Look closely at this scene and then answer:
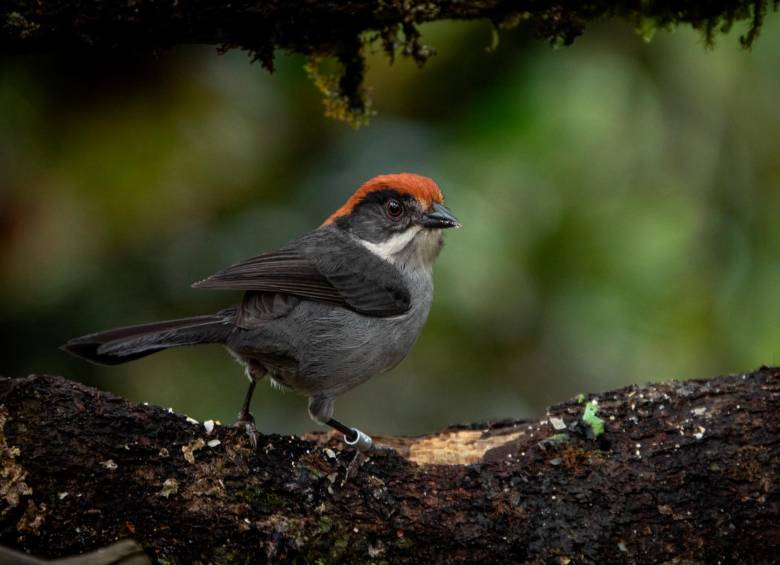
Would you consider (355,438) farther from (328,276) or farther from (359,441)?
(328,276)

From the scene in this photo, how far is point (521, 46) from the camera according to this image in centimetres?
566

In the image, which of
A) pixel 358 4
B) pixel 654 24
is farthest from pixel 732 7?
pixel 358 4

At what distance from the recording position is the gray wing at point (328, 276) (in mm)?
4535

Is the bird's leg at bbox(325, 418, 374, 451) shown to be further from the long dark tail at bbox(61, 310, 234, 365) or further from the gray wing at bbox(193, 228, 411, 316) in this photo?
the long dark tail at bbox(61, 310, 234, 365)

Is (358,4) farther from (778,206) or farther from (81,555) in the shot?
(778,206)

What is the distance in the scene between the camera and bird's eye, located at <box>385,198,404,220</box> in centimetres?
515

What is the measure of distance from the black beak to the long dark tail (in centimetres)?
133

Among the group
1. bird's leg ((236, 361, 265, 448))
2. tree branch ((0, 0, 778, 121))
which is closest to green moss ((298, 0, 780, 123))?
tree branch ((0, 0, 778, 121))

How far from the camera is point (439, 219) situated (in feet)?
16.6

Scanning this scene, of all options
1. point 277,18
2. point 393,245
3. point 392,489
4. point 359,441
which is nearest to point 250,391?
point 359,441

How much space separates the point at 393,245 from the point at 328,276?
54cm

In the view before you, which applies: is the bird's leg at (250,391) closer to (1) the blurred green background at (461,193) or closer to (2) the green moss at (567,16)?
(1) the blurred green background at (461,193)

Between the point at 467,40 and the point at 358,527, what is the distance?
3.26 m

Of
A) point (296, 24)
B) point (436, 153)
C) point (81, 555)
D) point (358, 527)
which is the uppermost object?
point (436, 153)
